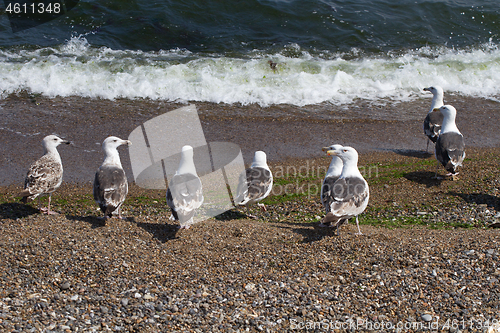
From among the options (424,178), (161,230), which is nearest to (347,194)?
(161,230)

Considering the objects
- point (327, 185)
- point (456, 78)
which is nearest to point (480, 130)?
point (456, 78)

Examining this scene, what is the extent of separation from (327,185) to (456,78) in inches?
Result: 487

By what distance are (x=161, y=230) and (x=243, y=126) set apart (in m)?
6.03

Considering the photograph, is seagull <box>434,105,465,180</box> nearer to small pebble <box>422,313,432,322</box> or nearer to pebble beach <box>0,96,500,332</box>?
pebble beach <box>0,96,500,332</box>

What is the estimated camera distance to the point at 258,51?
18359 millimetres

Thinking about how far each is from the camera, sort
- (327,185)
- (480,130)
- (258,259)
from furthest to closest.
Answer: (480,130), (327,185), (258,259)

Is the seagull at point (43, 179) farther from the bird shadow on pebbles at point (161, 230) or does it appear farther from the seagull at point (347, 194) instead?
the seagull at point (347, 194)

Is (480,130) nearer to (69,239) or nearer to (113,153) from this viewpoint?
(113,153)

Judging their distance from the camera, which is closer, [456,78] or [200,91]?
[200,91]

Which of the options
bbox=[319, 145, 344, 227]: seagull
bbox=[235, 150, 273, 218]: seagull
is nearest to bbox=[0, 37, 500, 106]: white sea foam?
bbox=[235, 150, 273, 218]: seagull

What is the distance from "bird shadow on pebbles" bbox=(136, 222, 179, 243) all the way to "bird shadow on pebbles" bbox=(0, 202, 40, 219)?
7.02 feet

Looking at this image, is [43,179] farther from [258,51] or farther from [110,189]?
[258,51]

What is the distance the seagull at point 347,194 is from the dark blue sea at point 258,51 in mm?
6933

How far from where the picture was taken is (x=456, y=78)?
17.3 m
